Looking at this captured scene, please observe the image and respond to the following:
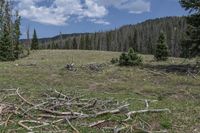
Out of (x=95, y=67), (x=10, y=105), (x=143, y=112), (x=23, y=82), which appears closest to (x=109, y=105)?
(x=143, y=112)

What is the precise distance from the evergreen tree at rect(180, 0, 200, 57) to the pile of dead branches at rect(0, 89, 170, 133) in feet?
41.2

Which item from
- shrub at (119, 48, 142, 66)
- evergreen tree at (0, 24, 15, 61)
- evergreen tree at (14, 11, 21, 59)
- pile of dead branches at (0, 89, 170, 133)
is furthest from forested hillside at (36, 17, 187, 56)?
pile of dead branches at (0, 89, 170, 133)

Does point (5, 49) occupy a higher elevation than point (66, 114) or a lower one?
higher

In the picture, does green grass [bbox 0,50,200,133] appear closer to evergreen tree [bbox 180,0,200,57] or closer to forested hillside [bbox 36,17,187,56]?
evergreen tree [bbox 180,0,200,57]

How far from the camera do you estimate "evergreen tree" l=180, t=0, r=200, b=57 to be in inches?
928

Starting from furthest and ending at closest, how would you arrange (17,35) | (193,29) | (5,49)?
1. (17,35)
2. (5,49)
3. (193,29)

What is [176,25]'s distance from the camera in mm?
148625

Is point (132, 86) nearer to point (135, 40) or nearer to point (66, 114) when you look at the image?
point (66, 114)

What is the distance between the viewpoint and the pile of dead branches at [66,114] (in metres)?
9.94

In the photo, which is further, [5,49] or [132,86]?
[5,49]

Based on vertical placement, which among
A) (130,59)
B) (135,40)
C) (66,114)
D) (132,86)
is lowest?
(132,86)

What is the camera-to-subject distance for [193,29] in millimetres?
23469

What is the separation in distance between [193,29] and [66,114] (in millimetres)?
14732

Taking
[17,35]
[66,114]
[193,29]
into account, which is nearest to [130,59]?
[193,29]
